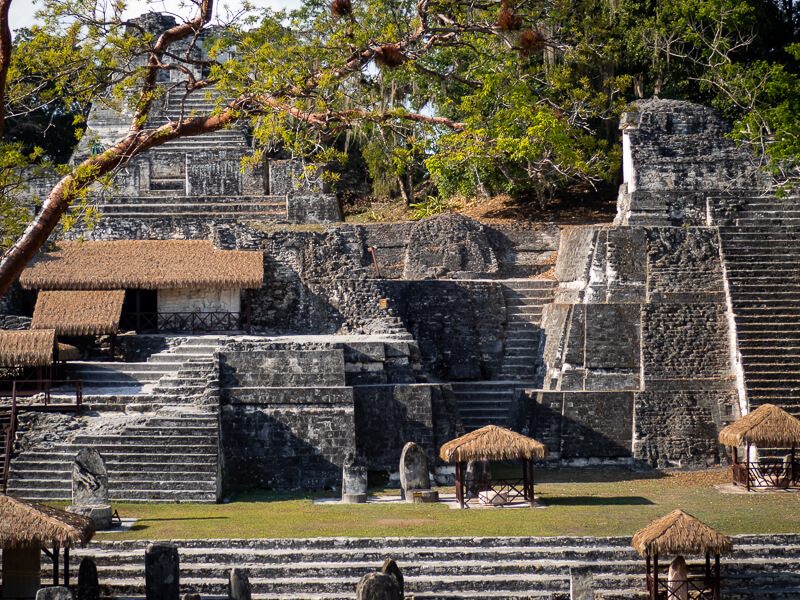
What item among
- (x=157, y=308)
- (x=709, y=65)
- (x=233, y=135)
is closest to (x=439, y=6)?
(x=157, y=308)

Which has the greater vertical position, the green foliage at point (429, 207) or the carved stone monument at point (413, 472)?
the green foliage at point (429, 207)

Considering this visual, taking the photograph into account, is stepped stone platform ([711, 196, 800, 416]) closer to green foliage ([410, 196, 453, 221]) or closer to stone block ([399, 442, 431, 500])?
stone block ([399, 442, 431, 500])

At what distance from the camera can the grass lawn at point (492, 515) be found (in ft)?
56.6

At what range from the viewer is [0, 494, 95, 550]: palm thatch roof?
48.1 feet

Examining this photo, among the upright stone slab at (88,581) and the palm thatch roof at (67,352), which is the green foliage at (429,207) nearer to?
the palm thatch roof at (67,352)

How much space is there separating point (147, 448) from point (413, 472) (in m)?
4.09

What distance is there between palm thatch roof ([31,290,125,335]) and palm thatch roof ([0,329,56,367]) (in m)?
1.54

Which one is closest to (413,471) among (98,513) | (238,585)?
(98,513)

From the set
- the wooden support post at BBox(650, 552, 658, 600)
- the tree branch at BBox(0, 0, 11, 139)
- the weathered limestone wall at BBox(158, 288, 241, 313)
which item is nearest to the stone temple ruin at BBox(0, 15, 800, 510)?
the weathered limestone wall at BBox(158, 288, 241, 313)

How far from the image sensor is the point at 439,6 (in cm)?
1400

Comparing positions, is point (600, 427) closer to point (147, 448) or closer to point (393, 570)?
point (147, 448)

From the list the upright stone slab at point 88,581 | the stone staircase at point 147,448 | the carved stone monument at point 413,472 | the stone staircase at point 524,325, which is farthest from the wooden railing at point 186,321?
the upright stone slab at point 88,581

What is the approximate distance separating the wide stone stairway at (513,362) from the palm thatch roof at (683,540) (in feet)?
30.0

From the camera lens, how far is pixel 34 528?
1471 centimetres
